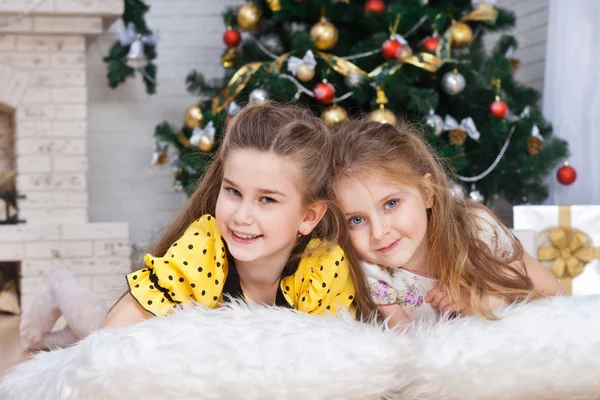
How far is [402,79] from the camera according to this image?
255cm

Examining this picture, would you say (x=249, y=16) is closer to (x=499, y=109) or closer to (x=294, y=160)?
(x=499, y=109)

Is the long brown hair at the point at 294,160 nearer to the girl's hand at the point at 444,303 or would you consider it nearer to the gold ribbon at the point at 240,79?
the girl's hand at the point at 444,303

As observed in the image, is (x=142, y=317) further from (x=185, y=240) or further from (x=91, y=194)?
(x=91, y=194)

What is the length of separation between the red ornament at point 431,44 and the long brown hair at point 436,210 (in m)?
1.18

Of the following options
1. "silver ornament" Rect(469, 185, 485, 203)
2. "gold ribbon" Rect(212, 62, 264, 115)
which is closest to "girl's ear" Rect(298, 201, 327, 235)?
"gold ribbon" Rect(212, 62, 264, 115)

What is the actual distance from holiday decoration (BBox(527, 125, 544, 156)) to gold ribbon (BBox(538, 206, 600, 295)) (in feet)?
2.07

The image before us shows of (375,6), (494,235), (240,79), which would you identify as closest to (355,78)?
(375,6)

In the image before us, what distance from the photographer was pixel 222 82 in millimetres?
3098

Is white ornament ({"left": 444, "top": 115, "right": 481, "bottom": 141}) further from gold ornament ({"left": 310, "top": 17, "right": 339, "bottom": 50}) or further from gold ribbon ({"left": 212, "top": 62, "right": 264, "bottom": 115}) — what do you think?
gold ribbon ({"left": 212, "top": 62, "right": 264, "bottom": 115})

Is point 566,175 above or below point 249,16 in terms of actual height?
below

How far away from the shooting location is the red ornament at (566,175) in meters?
2.75

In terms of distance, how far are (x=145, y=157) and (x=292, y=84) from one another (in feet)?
4.45

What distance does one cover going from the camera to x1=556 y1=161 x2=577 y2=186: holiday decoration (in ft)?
9.03

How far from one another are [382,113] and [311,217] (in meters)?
1.14
